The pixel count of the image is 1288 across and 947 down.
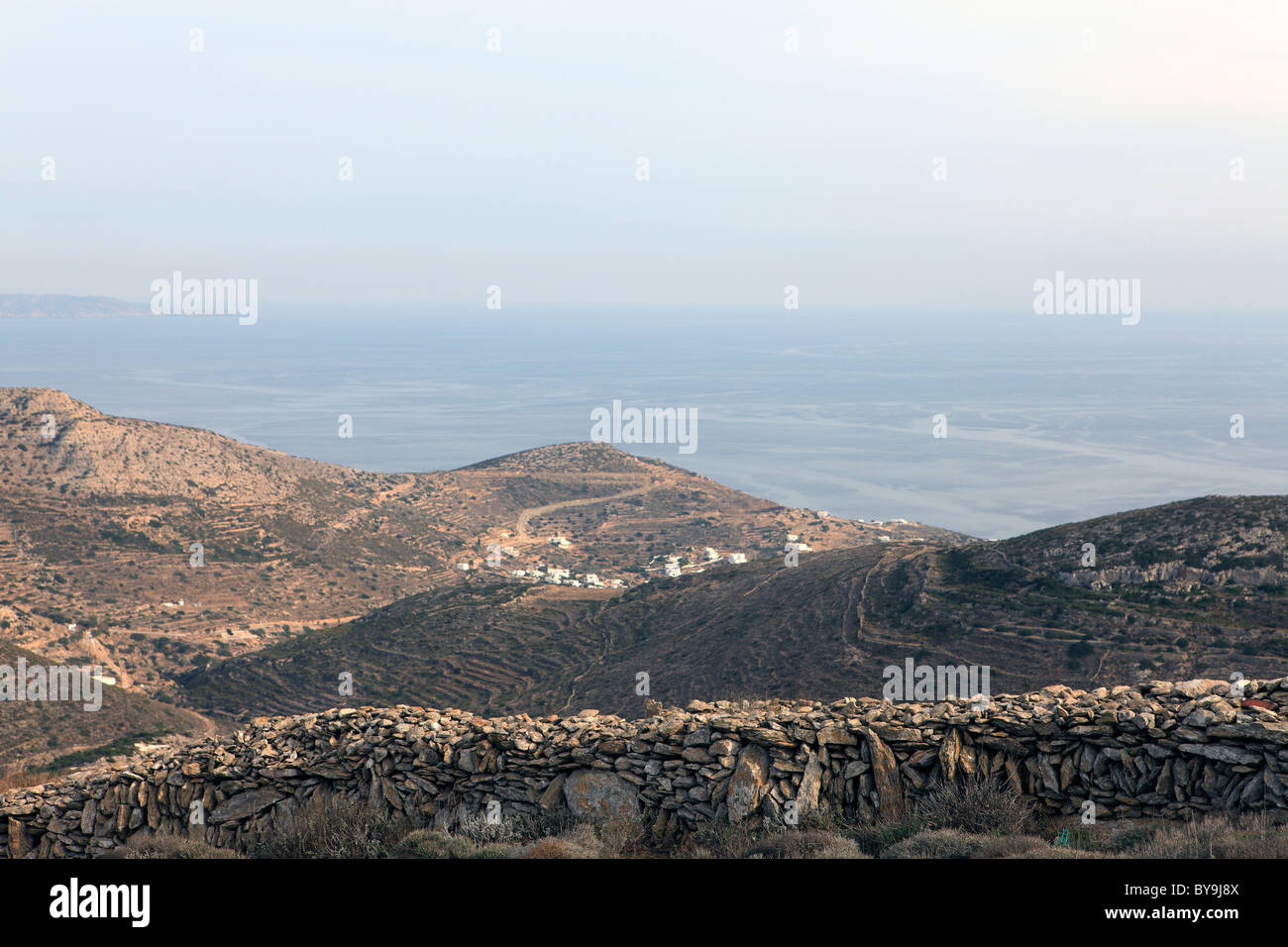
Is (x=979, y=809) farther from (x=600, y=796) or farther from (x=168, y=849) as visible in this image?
(x=168, y=849)

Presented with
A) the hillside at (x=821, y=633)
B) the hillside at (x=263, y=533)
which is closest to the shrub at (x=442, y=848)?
the hillside at (x=821, y=633)

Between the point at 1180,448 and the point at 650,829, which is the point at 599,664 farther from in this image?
the point at 1180,448

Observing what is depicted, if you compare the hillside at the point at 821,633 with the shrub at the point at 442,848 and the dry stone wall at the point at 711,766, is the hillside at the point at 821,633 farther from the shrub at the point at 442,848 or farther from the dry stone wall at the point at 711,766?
the shrub at the point at 442,848

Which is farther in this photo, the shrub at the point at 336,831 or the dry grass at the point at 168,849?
the dry grass at the point at 168,849

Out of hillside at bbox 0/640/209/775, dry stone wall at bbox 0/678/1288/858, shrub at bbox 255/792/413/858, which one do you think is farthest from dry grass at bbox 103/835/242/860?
hillside at bbox 0/640/209/775

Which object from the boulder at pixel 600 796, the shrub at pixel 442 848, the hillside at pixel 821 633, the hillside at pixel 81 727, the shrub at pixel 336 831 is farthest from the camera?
the hillside at pixel 81 727
